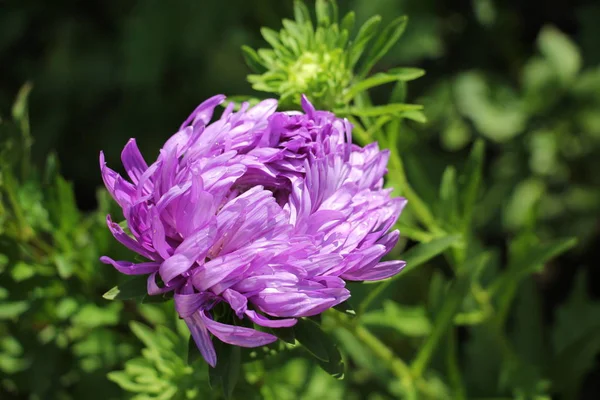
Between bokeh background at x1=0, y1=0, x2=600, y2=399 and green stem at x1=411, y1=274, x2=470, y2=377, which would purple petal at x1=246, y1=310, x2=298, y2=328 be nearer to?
green stem at x1=411, y1=274, x2=470, y2=377

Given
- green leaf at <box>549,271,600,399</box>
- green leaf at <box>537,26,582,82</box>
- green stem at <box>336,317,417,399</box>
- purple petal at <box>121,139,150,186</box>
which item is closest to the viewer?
purple petal at <box>121,139,150,186</box>

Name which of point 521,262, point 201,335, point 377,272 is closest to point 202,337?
point 201,335

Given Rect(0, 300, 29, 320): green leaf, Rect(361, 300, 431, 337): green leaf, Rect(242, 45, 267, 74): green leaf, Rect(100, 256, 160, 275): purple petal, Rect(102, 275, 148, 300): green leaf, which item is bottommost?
Rect(361, 300, 431, 337): green leaf

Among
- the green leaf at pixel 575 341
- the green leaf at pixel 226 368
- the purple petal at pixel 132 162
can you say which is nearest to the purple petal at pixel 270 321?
the green leaf at pixel 226 368

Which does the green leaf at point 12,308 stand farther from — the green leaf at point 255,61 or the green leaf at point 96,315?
the green leaf at point 255,61

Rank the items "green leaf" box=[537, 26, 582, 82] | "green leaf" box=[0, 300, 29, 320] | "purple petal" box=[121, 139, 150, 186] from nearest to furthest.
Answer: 1. "purple petal" box=[121, 139, 150, 186]
2. "green leaf" box=[0, 300, 29, 320]
3. "green leaf" box=[537, 26, 582, 82]

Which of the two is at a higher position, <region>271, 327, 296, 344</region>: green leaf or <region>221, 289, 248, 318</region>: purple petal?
<region>221, 289, 248, 318</region>: purple petal

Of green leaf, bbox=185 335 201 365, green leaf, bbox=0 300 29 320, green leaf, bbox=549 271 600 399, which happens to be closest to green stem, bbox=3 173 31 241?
green leaf, bbox=0 300 29 320
